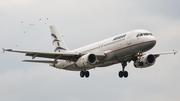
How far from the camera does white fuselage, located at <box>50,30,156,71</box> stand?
56.2m

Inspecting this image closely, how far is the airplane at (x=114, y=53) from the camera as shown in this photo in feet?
185

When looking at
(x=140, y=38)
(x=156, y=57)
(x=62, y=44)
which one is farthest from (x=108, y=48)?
(x=62, y=44)

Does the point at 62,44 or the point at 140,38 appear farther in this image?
the point at 62,44

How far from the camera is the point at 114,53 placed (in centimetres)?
5809

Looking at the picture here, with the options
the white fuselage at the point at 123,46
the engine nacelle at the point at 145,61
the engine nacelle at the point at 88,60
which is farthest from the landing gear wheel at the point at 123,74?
the engine nacelle at the point at 88,60

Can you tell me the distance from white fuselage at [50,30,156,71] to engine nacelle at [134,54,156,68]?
6.09 feet

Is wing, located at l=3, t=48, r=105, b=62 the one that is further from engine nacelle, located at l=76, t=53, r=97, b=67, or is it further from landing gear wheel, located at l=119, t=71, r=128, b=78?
landing gear wheel, located at l=119, t=71, r=128, b=78

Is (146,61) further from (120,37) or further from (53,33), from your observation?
(53,33)

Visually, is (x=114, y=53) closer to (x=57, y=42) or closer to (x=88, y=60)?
(x=88, y=60)

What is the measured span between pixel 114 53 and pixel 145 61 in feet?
18.3

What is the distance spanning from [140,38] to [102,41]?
7.00 metres

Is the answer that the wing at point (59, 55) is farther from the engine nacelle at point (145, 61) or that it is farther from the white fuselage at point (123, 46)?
the engine nacelle at point (145, 61)

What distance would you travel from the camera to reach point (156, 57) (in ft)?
216

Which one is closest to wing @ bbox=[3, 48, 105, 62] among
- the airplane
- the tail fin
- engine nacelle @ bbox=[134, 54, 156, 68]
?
the airplane
